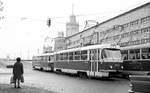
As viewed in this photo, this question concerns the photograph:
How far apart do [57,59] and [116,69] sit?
13569 millimetres

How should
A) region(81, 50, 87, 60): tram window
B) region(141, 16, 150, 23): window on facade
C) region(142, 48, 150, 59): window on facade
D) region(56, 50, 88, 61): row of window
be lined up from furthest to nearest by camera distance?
region(141, 16, 150, 23): window on facade, region(56, 50, 88, 61): row of window, region(81, 50, 87, 60): tram window, region(142, 48, 150, 59): window on facade

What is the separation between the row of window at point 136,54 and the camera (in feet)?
69.3

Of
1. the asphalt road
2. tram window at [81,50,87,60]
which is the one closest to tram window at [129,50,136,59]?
the asphalt road

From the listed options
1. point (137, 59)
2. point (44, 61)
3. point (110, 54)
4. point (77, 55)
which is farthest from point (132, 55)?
point (44, 61)

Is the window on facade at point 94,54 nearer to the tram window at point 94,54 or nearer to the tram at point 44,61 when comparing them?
the tram window at point 94,54

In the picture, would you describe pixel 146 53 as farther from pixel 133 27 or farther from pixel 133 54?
pixel 133 27

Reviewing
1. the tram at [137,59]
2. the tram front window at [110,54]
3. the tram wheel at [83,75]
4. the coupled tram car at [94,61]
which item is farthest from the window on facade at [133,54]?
the tram wheel at [83,75]

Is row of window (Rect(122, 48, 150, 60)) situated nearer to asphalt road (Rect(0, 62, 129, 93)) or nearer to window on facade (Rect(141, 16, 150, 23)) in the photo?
asphalt road (Rect(0, 62, 129, 93))

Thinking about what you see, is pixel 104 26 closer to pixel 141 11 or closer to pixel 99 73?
pixel 141 11

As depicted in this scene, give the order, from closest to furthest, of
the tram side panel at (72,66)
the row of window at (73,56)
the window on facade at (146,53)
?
the window on facade at (146,53) → the tram side panel at (72,66) → the row of window at (73,56)

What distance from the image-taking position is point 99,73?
21.4m

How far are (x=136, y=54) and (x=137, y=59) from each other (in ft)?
1.58

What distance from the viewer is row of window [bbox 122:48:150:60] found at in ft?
69.3

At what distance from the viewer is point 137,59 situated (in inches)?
876
